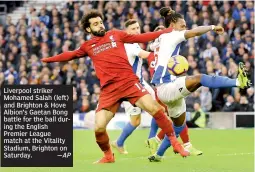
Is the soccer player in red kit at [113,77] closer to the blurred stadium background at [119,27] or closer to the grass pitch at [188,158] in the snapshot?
the grass pitch at [188,158]

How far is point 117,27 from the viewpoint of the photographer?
26453 millimetres

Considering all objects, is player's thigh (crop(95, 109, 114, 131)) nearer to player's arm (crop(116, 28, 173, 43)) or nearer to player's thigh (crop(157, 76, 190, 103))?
player's thigh (crop(157, 76, 190, 103))

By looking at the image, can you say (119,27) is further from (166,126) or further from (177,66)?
(166,126)

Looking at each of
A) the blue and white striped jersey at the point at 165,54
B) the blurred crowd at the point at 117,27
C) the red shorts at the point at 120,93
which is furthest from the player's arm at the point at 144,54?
the blurred crowd at the point at 117,27

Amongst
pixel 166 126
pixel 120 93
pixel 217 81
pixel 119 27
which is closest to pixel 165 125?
pixel 166 126

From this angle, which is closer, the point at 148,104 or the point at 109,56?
the point at 148,104

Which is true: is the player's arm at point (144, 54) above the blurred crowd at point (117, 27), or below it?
below

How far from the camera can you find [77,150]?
52.4 feet

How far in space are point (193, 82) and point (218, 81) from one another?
0.45 meters

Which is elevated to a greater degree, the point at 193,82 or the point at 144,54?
the point at 144,54

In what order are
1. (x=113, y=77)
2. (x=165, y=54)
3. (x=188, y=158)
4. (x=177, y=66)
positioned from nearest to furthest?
(x=177, y=66), (x=113, y=77), (x=165, y=54), (x=188, y=158)

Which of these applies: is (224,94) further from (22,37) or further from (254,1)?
(22,37)

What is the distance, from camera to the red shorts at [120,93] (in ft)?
39.4

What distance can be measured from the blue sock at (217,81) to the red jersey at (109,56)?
141cm
